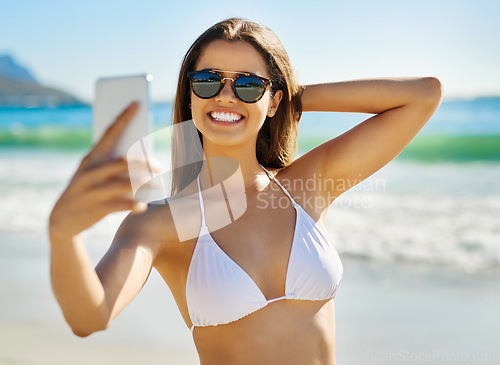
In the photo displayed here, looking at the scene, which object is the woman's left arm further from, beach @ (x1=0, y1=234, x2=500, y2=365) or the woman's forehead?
beach @ (x1=0, y1=234, x2=500, y2=365)

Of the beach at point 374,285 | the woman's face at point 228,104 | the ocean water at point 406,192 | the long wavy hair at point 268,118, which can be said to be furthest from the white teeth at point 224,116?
the ocean water at point 406,192

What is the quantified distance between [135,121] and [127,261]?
0.69 meters

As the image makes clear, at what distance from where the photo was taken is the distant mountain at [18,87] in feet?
98.0

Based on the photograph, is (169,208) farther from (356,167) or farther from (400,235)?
(400,235)

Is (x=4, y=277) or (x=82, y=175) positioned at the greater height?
(x=82, y=175)

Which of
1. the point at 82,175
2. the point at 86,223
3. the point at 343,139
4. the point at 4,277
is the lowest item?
the point at 4,277

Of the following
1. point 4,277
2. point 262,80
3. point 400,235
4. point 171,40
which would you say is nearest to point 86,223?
point 262,80

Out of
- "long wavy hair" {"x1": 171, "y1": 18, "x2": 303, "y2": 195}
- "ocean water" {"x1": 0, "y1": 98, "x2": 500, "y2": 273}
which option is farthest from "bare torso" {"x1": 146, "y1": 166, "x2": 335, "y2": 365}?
"ocean water" {"x1": 0, "y1": 98, "x2": 500, "y2": 273}

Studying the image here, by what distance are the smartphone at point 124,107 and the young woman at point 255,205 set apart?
1.86 ft

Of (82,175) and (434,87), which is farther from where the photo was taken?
(434,87)

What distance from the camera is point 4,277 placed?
19.2 ft

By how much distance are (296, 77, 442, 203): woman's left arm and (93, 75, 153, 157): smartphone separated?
1382 mm

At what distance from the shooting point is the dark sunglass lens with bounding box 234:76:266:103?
215 cm

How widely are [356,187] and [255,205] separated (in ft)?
29.8
